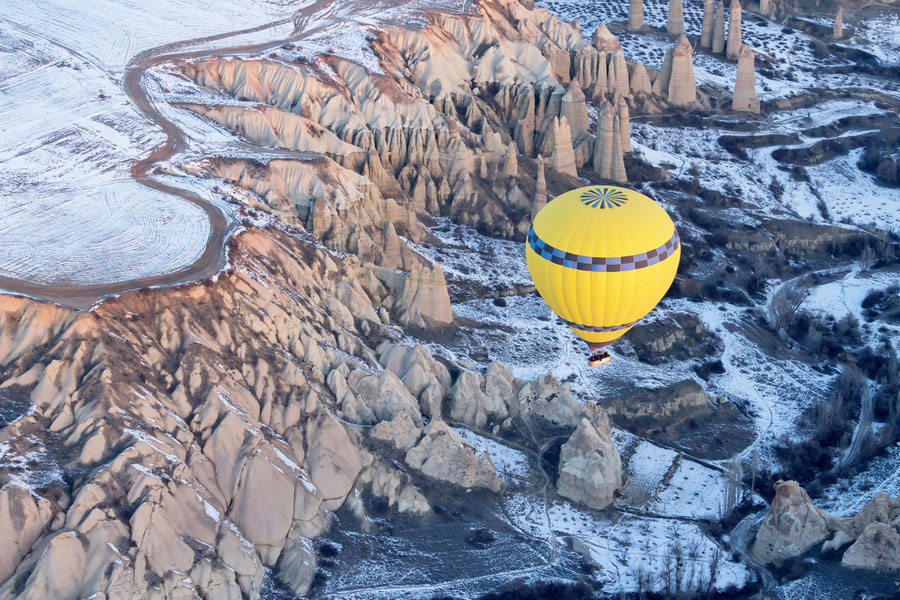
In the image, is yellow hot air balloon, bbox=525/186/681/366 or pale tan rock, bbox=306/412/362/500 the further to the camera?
yellow hot air balloon, bbox=525/186/681/366

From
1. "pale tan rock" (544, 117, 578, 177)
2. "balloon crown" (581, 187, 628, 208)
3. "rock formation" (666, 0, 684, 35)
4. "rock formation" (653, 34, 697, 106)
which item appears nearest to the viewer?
"balloon crown" (581, 187, 628, 208)

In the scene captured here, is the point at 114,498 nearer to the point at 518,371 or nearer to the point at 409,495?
the point at 409,495

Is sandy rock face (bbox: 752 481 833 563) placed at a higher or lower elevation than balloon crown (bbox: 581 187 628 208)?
lower

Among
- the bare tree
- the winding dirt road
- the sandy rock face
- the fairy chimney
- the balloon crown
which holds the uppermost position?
the balloon crown

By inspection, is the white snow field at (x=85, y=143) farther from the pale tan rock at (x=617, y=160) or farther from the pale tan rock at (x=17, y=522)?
the pale tan rock at (x=617, y=160)

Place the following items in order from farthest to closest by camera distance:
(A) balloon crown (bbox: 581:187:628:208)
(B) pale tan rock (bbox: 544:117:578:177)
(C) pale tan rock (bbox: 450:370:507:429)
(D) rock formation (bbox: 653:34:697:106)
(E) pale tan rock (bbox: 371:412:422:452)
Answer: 1. (D) rock formation (bbox: 653:34:697:106)
2. (B) pale tan rock (bbox: 544:117:578:177)
3. (C) pale tan rock (bbox: 450:370:507:429)
4. (A) balloon crown (bbox: 581:187:628:208)
5. (E) pale tan rock (bbox: 371:412:422:452)

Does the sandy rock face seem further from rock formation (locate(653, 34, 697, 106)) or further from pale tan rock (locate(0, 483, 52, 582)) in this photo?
rock formation (locate(653, 34, 697, 106))

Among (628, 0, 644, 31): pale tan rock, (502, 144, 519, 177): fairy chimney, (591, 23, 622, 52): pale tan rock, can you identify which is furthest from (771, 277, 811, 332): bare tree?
(628, 0, 644, 31): pale tan rock

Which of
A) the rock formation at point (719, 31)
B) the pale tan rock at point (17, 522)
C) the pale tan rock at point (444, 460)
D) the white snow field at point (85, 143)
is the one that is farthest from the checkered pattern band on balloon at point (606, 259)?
the rock formation at point (719, 31)
